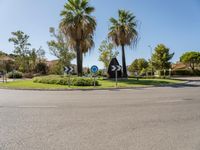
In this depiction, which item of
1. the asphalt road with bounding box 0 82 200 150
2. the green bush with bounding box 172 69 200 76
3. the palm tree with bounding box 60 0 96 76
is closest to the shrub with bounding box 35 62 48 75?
the palm tree with bounding box 60 0 96 76

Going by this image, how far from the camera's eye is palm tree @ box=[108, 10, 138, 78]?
1367 inches

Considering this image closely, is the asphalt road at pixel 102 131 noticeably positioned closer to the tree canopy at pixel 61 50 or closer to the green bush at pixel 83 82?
the green bush at pixel 83 82

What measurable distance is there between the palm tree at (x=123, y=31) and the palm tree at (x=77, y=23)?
5.73m

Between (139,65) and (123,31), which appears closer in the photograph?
(123,31)

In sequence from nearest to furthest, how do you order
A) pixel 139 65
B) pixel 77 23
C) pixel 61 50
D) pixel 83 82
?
pixel 83 82
pixel 77 23
pixel 61 50
pixel 139 65

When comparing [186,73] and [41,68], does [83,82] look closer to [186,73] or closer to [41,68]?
[186,73]

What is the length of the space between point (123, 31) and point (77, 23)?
876 cm

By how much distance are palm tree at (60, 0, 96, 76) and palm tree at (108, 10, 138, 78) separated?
573cm

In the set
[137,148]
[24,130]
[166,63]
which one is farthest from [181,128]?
[166,63]

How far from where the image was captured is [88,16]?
30844 millimetres

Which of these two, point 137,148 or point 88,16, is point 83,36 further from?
point 137,148

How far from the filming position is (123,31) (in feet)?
115

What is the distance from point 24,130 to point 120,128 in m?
2.51

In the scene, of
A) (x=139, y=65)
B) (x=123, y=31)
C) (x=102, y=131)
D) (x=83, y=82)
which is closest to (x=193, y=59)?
(x=139, y=65)
